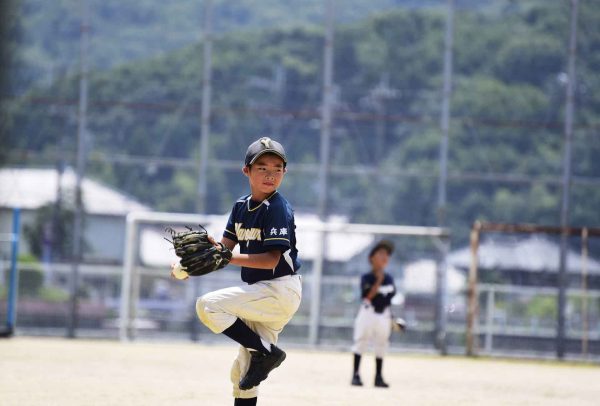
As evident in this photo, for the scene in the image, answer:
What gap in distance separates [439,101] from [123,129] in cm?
594

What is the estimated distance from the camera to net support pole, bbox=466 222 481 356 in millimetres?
19641

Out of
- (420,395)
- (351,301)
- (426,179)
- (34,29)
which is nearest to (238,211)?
(420,395)

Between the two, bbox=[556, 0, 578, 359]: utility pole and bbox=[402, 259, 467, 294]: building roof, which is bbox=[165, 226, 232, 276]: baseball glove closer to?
bbox=[402, 259, 467, 294]: building roof

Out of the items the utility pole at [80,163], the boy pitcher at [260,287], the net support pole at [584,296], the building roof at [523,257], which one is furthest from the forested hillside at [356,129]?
the boy pitcher at [260,287]

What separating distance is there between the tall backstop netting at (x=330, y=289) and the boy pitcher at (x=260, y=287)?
12.6 metres

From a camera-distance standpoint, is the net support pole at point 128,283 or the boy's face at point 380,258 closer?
the boy's face at point 380,258

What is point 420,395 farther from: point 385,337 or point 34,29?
point 34,29

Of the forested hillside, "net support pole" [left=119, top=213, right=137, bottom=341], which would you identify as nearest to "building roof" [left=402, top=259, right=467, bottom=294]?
the forested hillside

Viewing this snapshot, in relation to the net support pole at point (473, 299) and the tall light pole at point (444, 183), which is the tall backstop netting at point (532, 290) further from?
the tall light pole at point (444, 183)

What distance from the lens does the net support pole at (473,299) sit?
19641 millimetres

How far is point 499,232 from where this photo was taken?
20.5 metres

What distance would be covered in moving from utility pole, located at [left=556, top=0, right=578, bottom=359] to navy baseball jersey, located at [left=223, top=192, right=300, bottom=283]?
44.7 ft

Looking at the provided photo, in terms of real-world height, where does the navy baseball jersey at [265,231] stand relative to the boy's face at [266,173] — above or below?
below

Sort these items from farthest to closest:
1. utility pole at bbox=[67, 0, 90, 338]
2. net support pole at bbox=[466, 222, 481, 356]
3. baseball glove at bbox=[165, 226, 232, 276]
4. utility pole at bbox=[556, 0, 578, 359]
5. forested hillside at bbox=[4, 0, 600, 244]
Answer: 1. forested hillside at bbox=[4, 0, 600, 244]
2. utility pole at bbox=[67, 0, 90, 338]
3. utility pole at bbox=[556, 0, 578, 359]
4. net support pole at bbox=[466, 222, 481, 356]
5. baseball glove at bbox=[165, 226, 232, 276]
